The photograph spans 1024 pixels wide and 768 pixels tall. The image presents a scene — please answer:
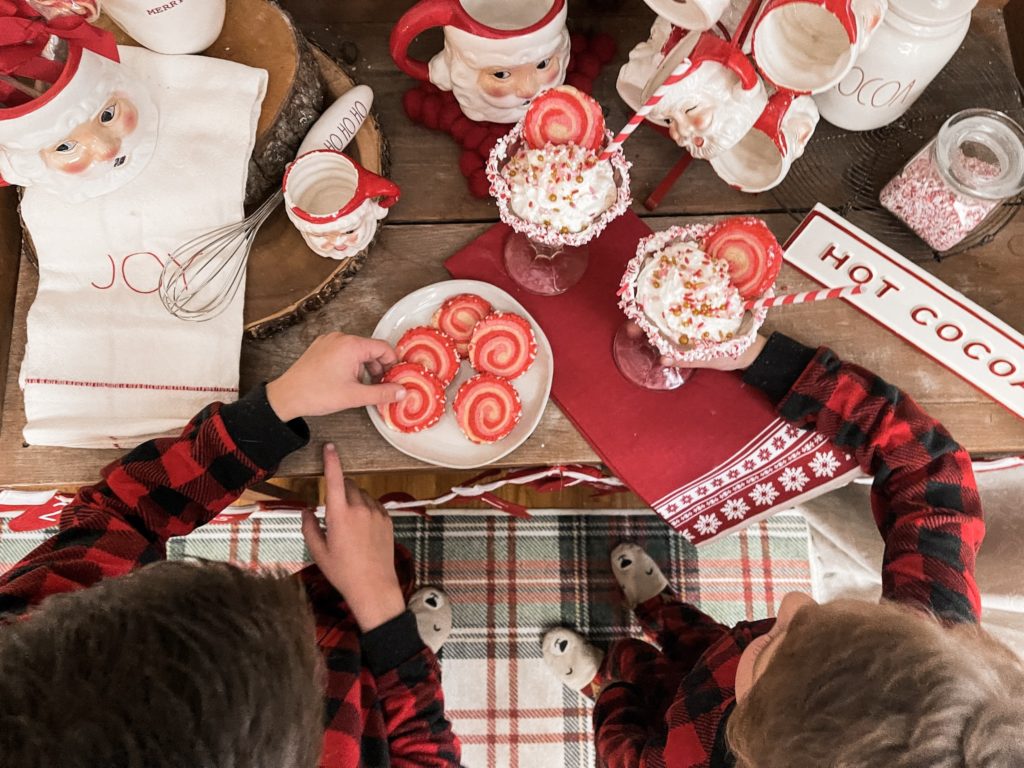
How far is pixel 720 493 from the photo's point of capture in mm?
904

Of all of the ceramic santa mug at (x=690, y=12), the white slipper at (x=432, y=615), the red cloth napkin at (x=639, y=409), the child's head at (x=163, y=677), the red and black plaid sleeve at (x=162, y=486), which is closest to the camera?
the child's head at (x=163, y=677)

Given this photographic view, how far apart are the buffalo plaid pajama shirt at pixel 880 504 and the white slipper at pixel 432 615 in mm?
432

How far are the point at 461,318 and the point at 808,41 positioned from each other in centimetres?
45

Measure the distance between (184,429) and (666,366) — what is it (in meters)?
0.54

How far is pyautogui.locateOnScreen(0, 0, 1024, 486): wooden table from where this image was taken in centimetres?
85

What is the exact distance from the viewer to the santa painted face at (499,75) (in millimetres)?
758

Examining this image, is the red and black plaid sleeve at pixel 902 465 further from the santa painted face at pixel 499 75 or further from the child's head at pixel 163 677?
the child's head at pixel 163 677

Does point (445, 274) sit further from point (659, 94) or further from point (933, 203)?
point (933, 203)

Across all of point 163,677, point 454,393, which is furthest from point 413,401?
point 163,677

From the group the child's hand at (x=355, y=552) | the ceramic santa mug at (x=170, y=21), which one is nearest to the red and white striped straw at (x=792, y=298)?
the child's hand at (x=355, y=552)

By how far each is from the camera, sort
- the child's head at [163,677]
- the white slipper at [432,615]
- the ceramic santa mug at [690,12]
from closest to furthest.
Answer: the child's head at [163,677], the ceramic santa mug at [690,12], the white slipper at [432,615]

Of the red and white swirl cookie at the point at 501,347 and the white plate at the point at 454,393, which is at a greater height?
the red and white swirl cookie at the point at 501,347

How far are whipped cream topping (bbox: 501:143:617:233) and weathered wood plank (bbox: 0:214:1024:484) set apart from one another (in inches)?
7.5

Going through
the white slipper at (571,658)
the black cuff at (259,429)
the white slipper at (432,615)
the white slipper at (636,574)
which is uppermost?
the black cuff at (259,429)
